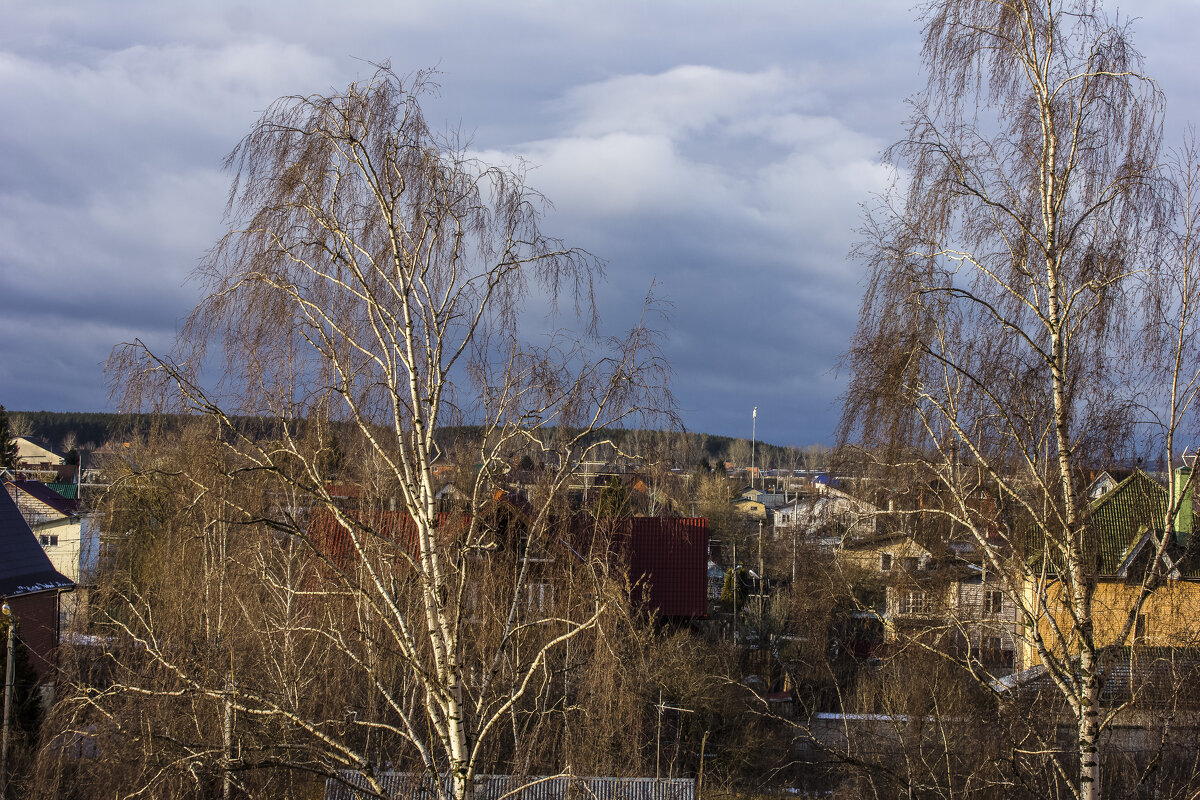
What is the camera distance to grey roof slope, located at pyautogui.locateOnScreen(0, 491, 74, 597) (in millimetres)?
20109

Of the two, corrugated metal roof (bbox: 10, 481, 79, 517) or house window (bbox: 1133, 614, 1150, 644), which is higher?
house window (bbox: 1133, 614, 1150, 644)

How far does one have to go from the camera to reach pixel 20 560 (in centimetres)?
2111

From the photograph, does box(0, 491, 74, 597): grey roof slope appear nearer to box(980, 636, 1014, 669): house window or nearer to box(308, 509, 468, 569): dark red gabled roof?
box(308, 509, 468, 569): dark red gabled roof

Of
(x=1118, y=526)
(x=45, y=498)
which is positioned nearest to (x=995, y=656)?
(x=1118, y=526)

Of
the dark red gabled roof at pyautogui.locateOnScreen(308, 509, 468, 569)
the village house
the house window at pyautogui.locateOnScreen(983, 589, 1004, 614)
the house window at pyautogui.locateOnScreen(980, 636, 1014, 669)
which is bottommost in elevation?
the house window at pyautogui.locateOnScreen(980, 636, 1014, 669)

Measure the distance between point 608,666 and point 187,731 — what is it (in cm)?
550

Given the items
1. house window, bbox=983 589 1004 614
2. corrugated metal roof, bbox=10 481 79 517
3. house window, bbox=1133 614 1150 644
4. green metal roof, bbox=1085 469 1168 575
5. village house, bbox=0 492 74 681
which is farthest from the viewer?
corrugated metal roof, bbox=10 481 79 517

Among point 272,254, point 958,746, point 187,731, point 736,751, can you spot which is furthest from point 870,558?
point 272,254

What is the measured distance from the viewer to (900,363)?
8.11m

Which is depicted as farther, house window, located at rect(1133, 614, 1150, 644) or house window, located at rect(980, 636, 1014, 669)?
house window, located at rect(980, 636, 1014, 669)

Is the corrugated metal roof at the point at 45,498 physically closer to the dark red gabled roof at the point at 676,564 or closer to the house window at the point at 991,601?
the dark red gabled roof at the point at 676,564

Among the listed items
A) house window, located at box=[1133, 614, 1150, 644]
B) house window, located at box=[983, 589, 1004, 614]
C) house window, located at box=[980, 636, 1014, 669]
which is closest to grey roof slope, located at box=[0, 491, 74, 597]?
house window, located at box=[983, 589, 1004, 614]

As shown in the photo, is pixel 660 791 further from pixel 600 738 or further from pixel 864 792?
pixel 864 792

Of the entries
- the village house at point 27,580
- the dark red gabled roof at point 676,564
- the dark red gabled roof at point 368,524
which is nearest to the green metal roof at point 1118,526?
the dark red gabled roof at point 368,524
